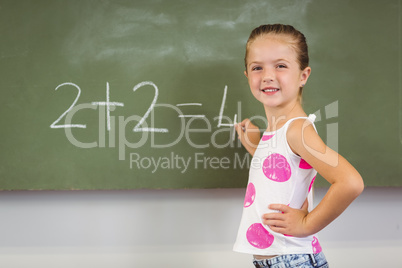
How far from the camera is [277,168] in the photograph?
104 cm

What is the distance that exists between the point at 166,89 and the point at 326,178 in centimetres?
85

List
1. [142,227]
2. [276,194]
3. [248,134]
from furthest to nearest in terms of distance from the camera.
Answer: [142,227]
[248,134]
[276,194]

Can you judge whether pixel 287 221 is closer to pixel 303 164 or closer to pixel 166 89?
pixel 303 164

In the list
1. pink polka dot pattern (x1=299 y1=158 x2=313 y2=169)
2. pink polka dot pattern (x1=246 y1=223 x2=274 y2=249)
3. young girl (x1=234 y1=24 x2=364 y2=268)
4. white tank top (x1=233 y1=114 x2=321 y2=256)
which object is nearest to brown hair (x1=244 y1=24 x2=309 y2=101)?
young girl (x1=234 y1=24 x2=364 y2=268)

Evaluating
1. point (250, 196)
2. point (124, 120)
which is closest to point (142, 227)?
point (124, 120)

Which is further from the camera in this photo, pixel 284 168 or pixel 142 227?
Answer: pixel 142 227

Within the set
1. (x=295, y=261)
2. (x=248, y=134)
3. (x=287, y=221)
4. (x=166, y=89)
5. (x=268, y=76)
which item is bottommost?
(x=295, y=261)

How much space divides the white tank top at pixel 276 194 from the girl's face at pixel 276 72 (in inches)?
3.7

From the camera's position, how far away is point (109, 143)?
5.16 feet

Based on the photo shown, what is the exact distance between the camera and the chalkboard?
155cm

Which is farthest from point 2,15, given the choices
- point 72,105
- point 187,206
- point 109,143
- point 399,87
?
point 399,87

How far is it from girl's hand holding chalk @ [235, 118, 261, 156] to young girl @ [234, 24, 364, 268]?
1.11 feet

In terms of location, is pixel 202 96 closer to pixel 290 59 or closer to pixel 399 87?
pixel 290 59

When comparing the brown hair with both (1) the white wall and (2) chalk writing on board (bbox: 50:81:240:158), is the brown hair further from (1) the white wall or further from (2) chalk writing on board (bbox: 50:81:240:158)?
(1) the white wall
